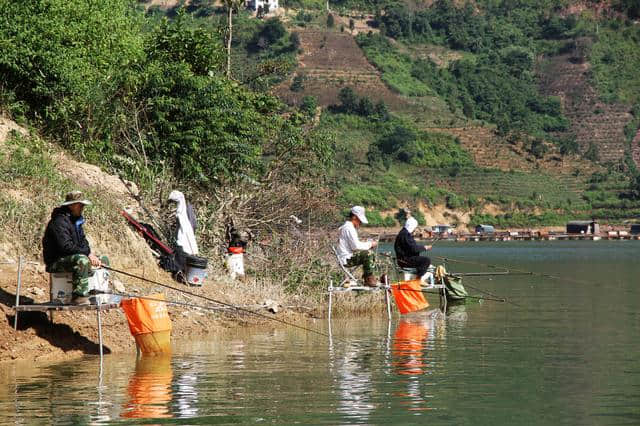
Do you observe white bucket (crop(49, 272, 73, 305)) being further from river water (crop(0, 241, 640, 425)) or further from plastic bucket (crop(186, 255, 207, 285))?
plastic bucket (crop(186, 255, 207, 285))

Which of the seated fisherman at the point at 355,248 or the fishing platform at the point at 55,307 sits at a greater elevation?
the seated fisherman at the point at 355,248

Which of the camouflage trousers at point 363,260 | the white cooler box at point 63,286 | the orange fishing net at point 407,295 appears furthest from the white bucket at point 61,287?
the orange fishing net at point 407,295

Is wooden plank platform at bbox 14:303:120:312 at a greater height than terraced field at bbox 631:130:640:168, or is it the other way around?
terraced field at bbox 631:130:640:168

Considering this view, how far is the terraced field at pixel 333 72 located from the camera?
514ft

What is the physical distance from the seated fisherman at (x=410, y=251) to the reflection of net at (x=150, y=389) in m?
7.05

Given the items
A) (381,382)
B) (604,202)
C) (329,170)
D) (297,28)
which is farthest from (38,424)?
(297,28)

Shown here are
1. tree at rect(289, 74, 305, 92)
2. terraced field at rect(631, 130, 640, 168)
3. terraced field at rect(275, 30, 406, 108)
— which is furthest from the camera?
terraced field at rect(631, 130, 640, 168)

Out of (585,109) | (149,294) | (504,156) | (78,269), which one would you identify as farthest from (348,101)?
(78,269)

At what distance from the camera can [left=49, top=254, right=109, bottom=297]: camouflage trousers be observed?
17.5 metres

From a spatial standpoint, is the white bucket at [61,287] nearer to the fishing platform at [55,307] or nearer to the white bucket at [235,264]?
the fishing platform at [55,307]

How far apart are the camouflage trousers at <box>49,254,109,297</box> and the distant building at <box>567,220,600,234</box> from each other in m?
110

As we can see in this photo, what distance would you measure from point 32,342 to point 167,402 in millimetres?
4162

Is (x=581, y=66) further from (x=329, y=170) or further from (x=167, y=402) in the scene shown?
(x=167, y=402)

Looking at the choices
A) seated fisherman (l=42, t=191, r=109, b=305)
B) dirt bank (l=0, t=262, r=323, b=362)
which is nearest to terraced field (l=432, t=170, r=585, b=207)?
dirt bank (l=0, t=262, r=323, b=362)
